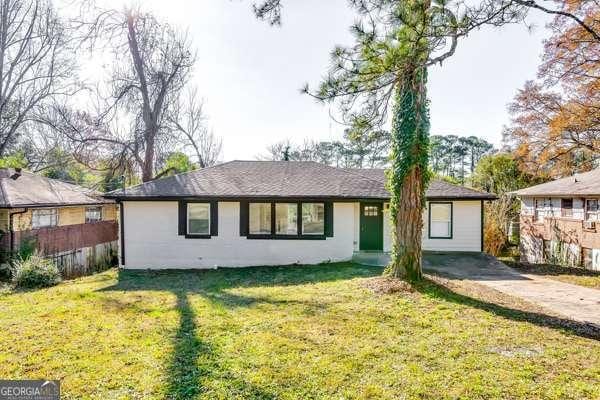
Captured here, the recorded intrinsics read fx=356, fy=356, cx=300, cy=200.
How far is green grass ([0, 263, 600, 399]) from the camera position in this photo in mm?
3787

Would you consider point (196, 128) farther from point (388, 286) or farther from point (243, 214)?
point (388, 286)

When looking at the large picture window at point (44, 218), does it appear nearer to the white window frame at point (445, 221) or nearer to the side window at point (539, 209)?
the white window frame at point (445, 221)

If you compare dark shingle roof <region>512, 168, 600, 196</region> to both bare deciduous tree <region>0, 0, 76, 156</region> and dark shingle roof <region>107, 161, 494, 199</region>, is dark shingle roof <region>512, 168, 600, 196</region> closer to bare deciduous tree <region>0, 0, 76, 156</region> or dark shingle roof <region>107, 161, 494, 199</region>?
dark shingle roof <region>107, 161, 494, 199</region>

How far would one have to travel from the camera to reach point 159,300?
7668mm

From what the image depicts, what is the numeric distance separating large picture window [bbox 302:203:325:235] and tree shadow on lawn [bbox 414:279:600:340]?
478cm

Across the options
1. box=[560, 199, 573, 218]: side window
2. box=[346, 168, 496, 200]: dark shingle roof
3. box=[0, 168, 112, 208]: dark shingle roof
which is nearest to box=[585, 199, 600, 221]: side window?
box=[560, 199, 573, 218]: side window

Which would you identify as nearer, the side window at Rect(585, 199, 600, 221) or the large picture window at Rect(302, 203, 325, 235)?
the large picture window at Rect(302, 203, 325, 235)

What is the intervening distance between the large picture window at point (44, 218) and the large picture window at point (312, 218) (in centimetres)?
1007

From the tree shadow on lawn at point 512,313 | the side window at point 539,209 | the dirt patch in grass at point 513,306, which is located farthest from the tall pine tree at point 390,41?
the side window at point 539,209

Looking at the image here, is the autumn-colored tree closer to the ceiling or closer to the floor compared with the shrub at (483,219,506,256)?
closer to the ceiling

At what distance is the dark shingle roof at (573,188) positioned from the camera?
14.6m

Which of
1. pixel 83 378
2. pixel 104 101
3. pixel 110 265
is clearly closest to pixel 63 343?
pixel 83 378

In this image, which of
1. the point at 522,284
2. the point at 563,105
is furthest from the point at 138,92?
the point at 563,105

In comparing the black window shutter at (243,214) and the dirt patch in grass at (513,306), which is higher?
the black window shutter at (243,214)
